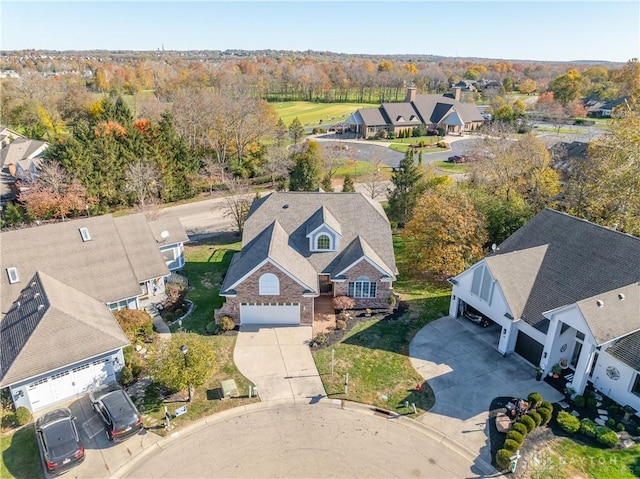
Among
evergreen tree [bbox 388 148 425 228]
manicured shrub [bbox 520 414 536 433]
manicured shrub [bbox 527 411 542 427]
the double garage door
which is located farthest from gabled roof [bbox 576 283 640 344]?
the double garage door

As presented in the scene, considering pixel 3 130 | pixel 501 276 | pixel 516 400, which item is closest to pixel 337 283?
pixel 501 276

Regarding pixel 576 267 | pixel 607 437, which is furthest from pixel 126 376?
pixel 576 267

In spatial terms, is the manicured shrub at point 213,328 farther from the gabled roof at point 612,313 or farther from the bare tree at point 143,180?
the bare tree at point 143,180

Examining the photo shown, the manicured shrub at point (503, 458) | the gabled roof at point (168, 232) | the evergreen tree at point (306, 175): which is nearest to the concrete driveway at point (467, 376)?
the manicured shrub at point (503, 458)

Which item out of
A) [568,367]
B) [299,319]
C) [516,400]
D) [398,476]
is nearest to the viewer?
[398,476]

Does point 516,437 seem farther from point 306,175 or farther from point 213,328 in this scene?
point 306,175

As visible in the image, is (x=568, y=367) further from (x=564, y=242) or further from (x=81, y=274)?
(x=81, y=274)
